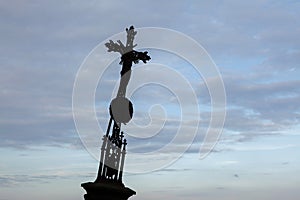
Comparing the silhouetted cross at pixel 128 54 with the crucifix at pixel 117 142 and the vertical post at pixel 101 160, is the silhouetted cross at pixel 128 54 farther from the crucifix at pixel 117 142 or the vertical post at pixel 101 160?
the vertical post at pixel 101 160

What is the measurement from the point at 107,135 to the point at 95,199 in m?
2.74

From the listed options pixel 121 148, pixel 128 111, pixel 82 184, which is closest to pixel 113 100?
pixel 128 111

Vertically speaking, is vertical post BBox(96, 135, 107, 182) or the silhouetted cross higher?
the silhouetted cross

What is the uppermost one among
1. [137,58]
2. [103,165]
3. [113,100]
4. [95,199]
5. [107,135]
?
[137,58]

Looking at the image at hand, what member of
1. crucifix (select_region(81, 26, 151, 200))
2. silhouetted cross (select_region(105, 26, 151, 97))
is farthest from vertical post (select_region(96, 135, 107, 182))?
silhouetted cross (select_region(105, 26, 151, 97))

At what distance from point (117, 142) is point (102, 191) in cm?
231

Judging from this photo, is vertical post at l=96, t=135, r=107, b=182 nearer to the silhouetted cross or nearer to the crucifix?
the crucifix

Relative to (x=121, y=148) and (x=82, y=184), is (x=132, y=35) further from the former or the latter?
(x=82, y=184)

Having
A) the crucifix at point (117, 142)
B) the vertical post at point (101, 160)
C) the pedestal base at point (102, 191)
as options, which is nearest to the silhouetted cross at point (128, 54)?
the crucifix at point (117, 142)

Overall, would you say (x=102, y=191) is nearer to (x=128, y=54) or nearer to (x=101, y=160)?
(x=101, y=160)

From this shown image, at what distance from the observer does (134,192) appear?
61.3 ft

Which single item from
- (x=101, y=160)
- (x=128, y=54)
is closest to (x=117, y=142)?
(x=101, y=160)

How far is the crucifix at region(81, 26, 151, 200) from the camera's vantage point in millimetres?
17906

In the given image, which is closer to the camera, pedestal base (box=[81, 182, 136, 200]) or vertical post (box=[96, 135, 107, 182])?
pedestal base (box=[81, 182, 136, 200])
